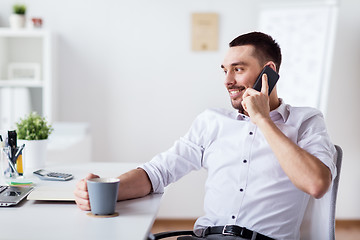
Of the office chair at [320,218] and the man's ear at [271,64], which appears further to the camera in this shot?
the man's ear at [271,64]

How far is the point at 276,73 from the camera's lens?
1.58 meters

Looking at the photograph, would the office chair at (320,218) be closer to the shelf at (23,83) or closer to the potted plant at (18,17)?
the shelf at (23,83)

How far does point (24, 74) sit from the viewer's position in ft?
10.6

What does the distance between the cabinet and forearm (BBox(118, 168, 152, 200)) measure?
198 cm

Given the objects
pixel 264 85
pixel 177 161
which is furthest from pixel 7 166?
pixel 264 85

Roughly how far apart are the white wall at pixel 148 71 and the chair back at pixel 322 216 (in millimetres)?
1988

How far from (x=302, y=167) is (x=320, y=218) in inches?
9.1

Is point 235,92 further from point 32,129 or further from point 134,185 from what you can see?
point 32,129

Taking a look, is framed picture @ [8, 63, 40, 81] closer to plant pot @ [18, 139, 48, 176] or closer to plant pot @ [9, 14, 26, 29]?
plant pot @ [9, 14, 26, 29]

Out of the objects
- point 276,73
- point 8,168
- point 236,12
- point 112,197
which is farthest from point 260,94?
point 236,12

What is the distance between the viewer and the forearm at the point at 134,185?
126cm

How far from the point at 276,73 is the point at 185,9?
1943 mm

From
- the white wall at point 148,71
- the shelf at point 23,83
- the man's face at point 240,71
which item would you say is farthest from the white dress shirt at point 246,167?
the shelf at point 23,83

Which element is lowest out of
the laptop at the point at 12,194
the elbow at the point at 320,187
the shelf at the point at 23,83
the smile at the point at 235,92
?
the laptop at the point at 12,194
